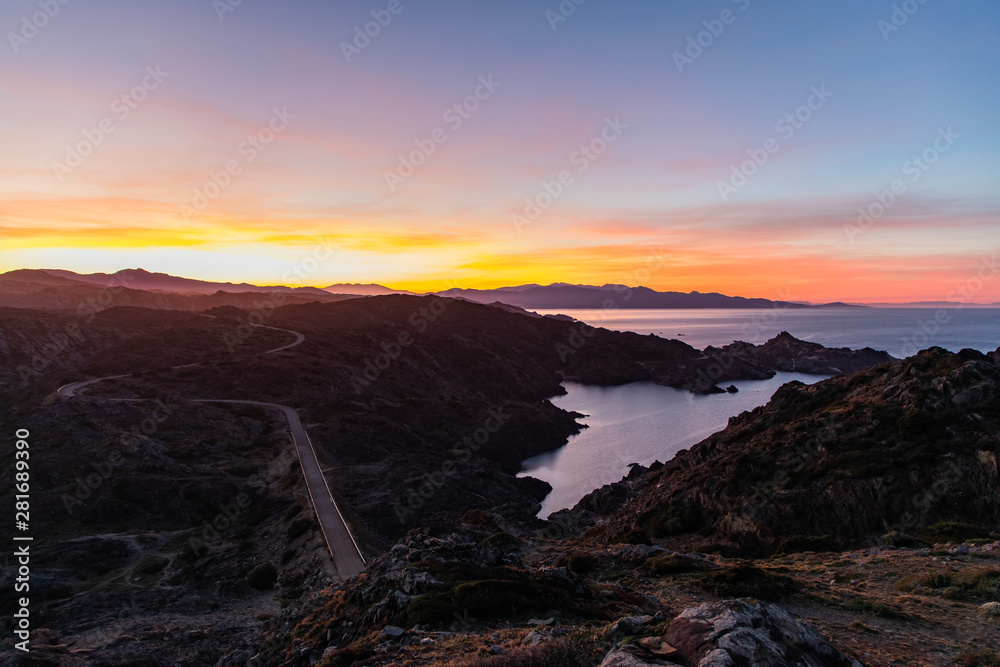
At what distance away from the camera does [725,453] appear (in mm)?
43188

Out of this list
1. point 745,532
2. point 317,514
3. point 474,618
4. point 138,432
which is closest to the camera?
point 474,618

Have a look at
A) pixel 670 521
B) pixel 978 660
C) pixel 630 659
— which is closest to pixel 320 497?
pixel 670 521

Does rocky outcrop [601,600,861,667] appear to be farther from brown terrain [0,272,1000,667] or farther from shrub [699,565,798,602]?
shrub [699,565,798,602]

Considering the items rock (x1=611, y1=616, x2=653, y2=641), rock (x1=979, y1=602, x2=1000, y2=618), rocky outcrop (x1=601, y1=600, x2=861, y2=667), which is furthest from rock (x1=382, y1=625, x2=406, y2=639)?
rock (x1=979, y1=602, x2=1000, y2=618)

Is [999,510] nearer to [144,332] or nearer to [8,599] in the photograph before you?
[8,599]

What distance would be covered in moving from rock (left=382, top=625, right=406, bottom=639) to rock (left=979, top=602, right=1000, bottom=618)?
1760 centimetres

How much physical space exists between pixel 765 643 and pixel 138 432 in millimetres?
66189

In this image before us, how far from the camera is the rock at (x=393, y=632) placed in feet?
53.6

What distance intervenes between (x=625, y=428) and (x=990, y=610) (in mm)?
90650

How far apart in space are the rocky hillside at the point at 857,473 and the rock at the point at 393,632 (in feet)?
69.6

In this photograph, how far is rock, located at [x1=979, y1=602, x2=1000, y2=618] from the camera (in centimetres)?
1591

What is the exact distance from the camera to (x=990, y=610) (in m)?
16.1

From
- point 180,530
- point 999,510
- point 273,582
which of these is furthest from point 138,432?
point 999,510

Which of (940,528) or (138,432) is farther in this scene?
(138,432)
